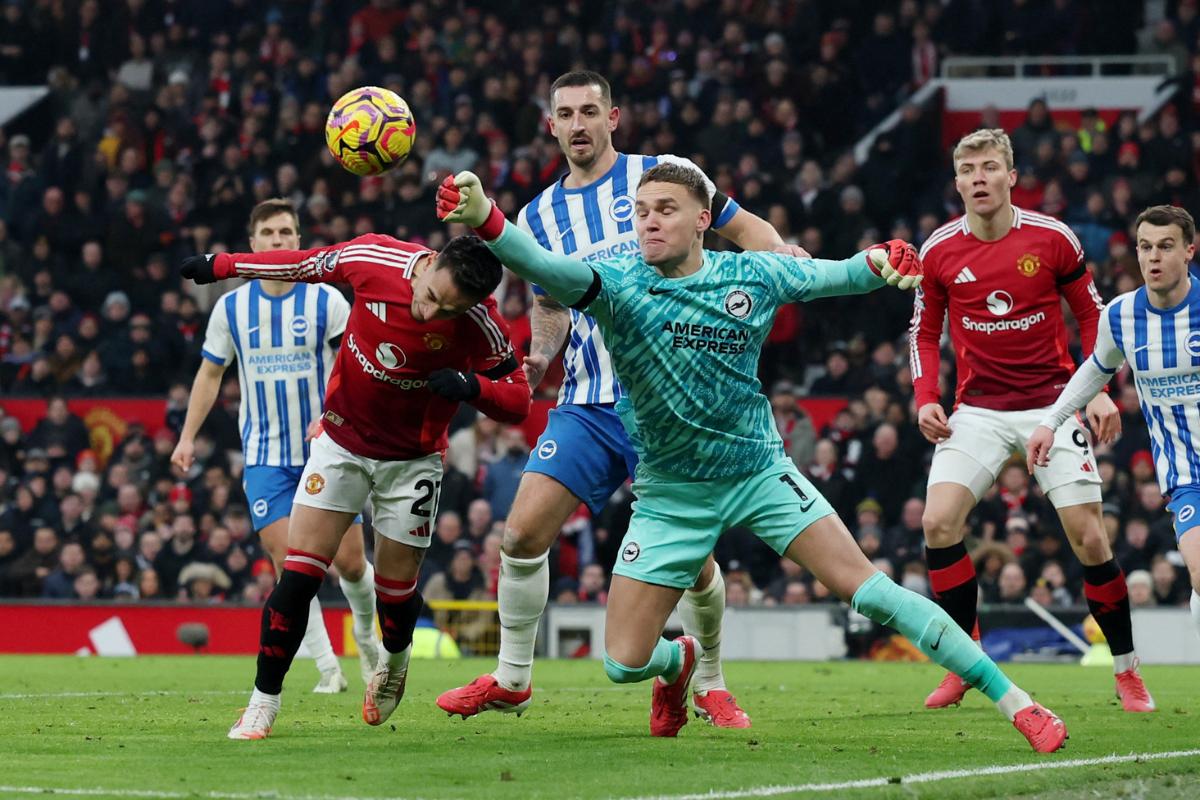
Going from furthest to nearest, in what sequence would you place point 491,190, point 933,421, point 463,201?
1. point 491,190
2. point 933,421
3. point 463,201

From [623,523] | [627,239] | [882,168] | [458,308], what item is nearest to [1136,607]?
[623,523]

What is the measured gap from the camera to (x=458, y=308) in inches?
282

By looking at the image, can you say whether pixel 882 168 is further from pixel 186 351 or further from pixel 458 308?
pixel 458 308

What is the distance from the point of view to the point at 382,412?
25.1 ft

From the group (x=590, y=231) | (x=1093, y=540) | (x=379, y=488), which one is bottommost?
(x=1093, y=540)

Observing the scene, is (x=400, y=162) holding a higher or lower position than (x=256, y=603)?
higher

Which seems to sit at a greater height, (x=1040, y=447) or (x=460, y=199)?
(x=460, y=199)

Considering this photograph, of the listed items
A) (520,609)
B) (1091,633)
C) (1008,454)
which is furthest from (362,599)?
(1091,633)

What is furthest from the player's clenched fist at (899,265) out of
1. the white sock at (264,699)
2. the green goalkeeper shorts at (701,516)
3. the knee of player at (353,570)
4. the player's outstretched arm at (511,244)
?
the knee of player at (353,570)

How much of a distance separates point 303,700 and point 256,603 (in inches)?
270

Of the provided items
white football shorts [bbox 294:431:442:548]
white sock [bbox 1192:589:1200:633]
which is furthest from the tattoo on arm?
white sock [bbox 1192:589:1200:633]

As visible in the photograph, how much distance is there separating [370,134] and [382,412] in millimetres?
1201

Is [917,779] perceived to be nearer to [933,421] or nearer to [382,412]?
[382,412]

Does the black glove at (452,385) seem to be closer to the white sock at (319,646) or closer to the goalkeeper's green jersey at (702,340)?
the goalkeeper's green jersey at (702,340)
